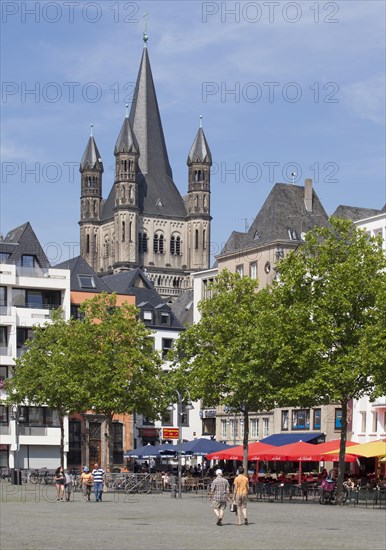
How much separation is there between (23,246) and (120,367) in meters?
35.2

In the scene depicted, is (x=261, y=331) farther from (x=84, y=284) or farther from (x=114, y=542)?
(x=84, y=284)

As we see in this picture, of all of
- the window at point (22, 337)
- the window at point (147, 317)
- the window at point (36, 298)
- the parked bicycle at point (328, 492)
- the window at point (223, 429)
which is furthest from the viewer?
the window at point (147, 317)

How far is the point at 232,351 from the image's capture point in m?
70.1

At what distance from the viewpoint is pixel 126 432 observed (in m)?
112

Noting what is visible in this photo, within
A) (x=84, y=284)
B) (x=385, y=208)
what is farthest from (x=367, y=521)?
(x=84, y=284)

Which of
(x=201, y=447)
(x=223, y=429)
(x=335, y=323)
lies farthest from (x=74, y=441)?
(x=335, y=323)

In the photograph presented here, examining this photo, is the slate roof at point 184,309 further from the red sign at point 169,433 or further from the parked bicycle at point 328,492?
the parked bicycle at point 328,492

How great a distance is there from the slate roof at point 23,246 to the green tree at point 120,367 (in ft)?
94.4

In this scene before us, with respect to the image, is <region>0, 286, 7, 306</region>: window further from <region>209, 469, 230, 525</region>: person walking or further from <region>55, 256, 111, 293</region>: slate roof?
<region>209, 469, 230, 525</region>: person walking

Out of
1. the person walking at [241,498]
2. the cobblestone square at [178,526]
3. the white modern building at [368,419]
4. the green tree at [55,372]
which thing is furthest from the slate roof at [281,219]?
the person walking at [241,498]

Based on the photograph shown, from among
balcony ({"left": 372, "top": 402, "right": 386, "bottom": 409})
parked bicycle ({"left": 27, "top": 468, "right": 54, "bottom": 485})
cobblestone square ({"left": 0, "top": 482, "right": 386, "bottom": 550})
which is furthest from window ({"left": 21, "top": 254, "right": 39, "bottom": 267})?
cobblestone square ({"left": 0, "top": 482, "right": 386, "bottom": 550})

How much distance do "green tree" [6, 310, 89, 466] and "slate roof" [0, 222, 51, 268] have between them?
2283 cm

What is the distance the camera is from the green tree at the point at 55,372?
7906 centimetres

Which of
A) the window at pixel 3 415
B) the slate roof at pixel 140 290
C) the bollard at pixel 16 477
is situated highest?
the slate roof at pixel 140 290
